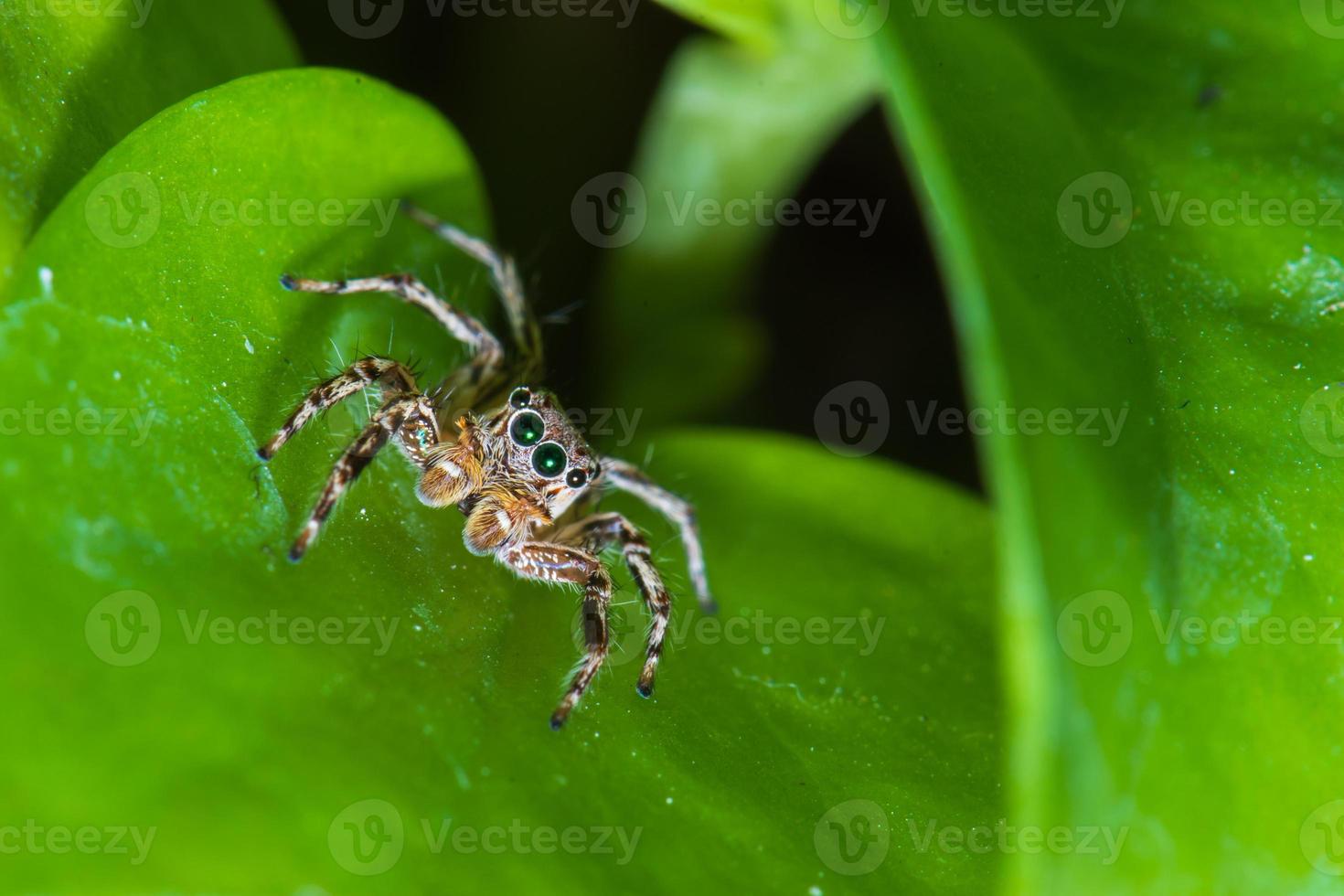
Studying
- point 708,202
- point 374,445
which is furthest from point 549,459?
point 708,202

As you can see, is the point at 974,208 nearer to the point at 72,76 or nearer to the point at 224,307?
the point at 224,307

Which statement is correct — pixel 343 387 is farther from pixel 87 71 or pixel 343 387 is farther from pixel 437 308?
pixel 87 71

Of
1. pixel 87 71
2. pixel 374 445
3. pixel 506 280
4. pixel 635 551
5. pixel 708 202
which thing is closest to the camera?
pixel 87 71

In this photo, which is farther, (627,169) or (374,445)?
(627,169)

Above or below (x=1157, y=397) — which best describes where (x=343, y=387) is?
below

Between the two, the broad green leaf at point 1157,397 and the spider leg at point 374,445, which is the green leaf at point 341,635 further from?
the broad green leaf at point 1157,397

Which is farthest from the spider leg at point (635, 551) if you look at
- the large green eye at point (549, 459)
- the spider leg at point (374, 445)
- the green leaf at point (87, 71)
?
the green leaf at point (87, 71)
